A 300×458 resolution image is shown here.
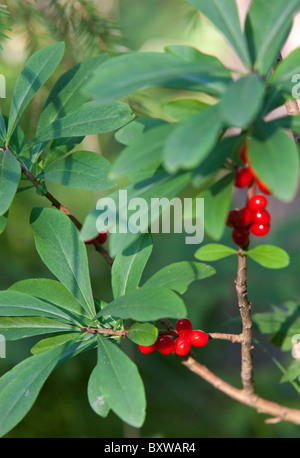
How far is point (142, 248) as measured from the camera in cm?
71

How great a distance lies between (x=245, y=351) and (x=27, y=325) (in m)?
0.33

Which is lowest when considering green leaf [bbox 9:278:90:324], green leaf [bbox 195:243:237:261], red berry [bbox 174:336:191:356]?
red berry [bbox 174:336:191:356]

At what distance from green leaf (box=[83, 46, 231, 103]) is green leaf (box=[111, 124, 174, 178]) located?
0.17ft

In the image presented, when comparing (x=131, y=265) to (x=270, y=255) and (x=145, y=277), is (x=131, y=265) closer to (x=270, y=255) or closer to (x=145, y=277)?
(x=270, y=255)

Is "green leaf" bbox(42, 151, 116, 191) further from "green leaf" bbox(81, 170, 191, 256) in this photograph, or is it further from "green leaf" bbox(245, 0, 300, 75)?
"green leaf" bbox(245, 0, 300, 75)

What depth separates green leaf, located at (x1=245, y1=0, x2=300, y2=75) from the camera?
1.64 ft

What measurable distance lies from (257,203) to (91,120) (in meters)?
0.25

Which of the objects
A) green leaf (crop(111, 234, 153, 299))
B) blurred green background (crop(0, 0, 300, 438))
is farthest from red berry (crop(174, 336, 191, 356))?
blurred green background (crop(0, 0, 300, 438))

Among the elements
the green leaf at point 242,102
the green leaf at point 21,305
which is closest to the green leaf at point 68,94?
the green leaf at point 21,305

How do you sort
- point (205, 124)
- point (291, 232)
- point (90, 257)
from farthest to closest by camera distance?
point (90, 257) < point (291, 232) < point (205, 124)

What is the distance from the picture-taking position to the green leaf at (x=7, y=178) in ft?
1.88
